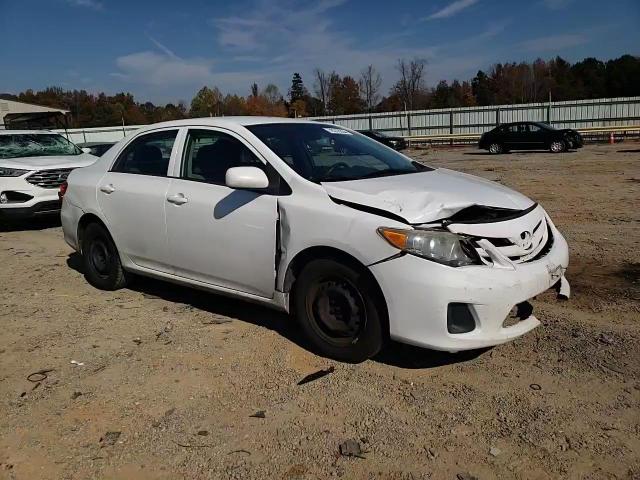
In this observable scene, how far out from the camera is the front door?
394 centimetres

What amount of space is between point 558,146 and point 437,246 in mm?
24052

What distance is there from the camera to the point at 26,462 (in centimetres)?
280

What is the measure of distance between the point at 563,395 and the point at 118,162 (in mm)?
A: 4192

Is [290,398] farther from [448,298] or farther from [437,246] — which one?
[437,246]

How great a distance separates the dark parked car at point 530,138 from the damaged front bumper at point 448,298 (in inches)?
934

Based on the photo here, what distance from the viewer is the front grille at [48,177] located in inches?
354

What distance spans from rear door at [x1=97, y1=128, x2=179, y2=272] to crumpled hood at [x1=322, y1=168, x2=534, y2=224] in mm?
1688

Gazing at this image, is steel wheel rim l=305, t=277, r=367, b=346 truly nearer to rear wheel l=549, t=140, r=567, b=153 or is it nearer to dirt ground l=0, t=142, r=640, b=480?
dirt ground l=0, t=142, r=640, b=480

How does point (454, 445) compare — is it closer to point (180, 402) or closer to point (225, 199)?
point (180, 402)

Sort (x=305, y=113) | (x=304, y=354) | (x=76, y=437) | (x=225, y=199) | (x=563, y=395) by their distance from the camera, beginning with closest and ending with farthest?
1. (x=76, y=437)
2. (x=563, y=395)
3. (x=304, y=354)
4. (x=225, y=199)
5. (x=305, y=113)

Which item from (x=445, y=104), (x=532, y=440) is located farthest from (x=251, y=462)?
(x=445, y=104)

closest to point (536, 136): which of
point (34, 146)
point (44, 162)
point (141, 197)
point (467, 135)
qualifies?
point (467, 135)

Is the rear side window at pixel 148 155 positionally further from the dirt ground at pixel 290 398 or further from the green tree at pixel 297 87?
the green tree at pixel 297 87

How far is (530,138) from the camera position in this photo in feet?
83.9
